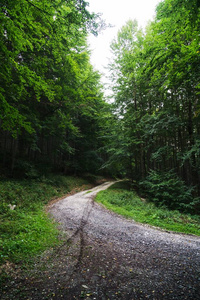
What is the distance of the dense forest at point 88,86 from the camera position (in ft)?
12.9

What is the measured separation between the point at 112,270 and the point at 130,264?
20.3 inches

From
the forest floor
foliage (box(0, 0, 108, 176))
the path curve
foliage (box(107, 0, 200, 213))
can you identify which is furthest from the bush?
foliage (box(0, 0, 108, 176))

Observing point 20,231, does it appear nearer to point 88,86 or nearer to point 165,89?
point 165,89

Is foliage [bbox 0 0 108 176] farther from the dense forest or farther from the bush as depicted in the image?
the bush

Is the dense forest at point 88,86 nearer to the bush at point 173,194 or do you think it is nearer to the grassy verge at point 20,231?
the bush at point 173,194

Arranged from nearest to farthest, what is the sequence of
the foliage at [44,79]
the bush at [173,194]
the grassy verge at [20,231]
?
the grassy verge at [20,231]
the foliage at [44,79]
the bush at [173,194]

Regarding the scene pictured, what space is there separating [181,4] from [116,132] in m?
12.3

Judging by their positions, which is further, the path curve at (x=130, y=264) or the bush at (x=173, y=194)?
the bush at (x=173, y=194)

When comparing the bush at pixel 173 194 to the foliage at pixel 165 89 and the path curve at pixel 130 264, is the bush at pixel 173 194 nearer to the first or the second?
the foliage at pixel 165 89

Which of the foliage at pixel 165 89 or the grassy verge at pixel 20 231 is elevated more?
the foliage at pixel 165 89

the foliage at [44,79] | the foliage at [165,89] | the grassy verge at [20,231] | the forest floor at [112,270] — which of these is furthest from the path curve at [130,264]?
the foliage at [165,89]

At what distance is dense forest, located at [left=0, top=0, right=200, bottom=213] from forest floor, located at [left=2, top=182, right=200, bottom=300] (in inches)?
147

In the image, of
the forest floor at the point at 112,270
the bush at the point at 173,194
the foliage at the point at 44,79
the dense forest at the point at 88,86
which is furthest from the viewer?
the bush at the point at 173,194

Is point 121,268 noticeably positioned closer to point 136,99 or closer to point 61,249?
point 61,249
